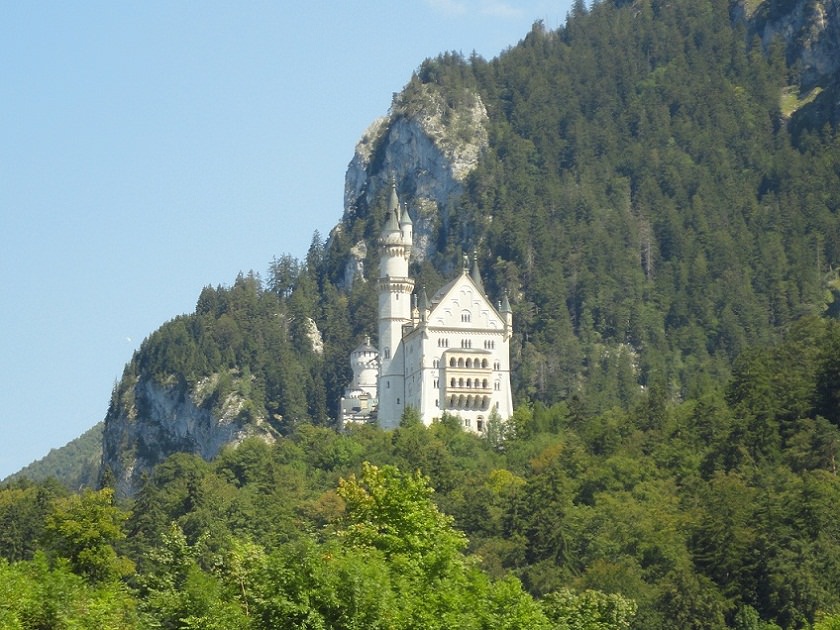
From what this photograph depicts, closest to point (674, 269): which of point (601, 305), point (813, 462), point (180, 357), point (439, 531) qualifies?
point (601, 305)

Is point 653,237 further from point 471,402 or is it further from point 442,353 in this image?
point 442,353

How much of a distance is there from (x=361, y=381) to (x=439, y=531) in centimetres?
8595

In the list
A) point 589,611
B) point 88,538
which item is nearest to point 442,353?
point 88,538

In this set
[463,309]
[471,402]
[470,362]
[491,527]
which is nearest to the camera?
[491,527]

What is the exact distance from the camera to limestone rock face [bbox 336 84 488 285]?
190 meters

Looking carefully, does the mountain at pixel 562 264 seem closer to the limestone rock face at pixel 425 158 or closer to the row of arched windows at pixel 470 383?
the limestone rock face at pixel 425 158

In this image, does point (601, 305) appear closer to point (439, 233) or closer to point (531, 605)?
point (439, 233)

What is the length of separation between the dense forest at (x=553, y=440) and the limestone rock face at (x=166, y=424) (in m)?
0.73

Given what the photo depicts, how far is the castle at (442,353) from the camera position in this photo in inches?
5007

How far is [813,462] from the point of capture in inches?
3834

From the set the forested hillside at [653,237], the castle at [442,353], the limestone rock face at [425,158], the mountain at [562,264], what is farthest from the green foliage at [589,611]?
the limestone rock face at [425,158]

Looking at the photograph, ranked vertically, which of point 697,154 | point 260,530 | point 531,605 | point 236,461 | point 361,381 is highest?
point 697,154

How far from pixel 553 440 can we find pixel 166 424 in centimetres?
5762

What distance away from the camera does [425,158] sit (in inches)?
7662
